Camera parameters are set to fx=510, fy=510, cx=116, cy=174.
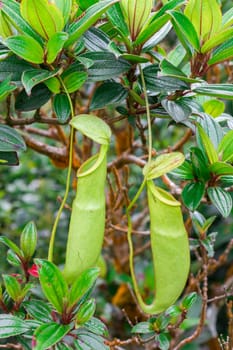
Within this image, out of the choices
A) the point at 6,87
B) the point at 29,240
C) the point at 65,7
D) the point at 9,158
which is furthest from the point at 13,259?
the point at 65,7

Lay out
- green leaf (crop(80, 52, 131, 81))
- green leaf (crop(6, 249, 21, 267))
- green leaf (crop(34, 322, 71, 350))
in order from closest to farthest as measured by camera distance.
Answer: green leaf (crop(34, 322, 71, 350)) → green leaf (crop(80, 52, 131, 81)) → green leaf (crop(6, 249, 21, 267))

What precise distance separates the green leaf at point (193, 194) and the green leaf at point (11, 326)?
269 mm

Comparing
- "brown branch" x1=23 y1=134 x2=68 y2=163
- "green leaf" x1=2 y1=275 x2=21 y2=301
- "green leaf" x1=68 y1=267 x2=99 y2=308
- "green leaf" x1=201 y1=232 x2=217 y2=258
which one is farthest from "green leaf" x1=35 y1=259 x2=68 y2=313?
"brown branch" x1=23 y1=134 x2=68 y2=163

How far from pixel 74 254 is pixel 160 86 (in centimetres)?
25

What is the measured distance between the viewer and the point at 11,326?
24.1 inches

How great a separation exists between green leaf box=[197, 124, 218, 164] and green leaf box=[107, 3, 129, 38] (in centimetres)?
15

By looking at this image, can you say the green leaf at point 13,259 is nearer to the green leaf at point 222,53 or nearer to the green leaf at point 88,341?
the green leaf at point 88,341

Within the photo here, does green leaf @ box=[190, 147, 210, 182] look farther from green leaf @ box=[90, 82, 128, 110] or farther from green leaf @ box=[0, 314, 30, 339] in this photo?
green leaf @ box=[0, 314, 30, 339]

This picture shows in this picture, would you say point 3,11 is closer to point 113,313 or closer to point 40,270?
point 40,270

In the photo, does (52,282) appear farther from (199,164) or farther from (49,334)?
(199,164)

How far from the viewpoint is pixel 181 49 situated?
2.75ft

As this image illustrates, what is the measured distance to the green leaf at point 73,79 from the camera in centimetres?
64

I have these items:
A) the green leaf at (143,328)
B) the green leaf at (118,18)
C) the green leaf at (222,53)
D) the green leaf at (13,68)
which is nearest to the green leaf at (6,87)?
the green leaf at (13,68)

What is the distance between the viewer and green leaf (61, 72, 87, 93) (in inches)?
25.0
